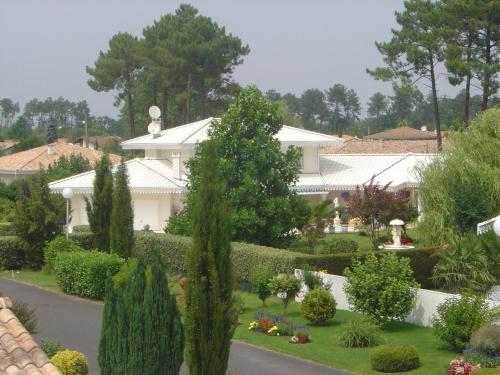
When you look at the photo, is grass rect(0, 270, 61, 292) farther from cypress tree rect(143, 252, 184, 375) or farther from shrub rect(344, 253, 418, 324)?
cypress tree rect(143, 252, 184, 375)

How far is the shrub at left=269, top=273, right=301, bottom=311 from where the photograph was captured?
25812mm

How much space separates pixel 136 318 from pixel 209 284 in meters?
1.39

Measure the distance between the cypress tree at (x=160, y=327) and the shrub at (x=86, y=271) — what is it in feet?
48.2

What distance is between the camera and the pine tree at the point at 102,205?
34.5 m

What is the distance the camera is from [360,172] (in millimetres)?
55031

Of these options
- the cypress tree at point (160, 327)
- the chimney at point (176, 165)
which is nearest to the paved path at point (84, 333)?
the cypress tree at point (160, 327)

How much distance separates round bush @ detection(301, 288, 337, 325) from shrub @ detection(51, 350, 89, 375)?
25.6 feet

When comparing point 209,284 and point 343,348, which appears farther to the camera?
point 343,348

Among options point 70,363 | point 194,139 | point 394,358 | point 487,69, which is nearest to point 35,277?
point 70,363

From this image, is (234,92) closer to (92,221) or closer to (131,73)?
(131,73)

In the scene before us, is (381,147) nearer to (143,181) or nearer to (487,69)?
(487,69)

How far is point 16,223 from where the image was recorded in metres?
36.2

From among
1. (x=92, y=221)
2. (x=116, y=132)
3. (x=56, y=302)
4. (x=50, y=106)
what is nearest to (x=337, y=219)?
(x=92, y=221)

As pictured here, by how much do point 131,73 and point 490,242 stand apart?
205 feet
